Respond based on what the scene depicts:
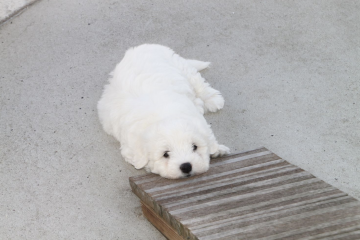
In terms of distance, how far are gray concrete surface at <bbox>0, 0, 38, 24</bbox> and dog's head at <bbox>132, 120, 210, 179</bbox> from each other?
292 cm

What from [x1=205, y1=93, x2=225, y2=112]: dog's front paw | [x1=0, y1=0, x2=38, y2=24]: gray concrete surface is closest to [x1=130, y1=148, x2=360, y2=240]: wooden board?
[x1=205, y1=93, x2=225, y2=112]: dog's front paw

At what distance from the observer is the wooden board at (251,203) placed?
211 centimetres

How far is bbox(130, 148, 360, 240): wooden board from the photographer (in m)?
2.11

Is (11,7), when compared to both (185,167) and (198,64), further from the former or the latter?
(185,167)

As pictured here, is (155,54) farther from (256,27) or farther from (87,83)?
Answer: (256,27)

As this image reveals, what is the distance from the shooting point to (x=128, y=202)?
2.91 meters

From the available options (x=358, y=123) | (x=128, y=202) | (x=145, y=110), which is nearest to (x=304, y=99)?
(x=358, y=123)

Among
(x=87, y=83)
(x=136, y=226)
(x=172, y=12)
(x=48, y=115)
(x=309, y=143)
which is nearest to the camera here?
(x=136, y=226)

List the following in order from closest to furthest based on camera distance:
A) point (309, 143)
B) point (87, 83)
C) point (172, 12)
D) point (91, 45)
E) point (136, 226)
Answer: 1. point (136, 226)
2. point (309, 143)
3. point (87, 83)
4. point (91, 45)
5. point (172, 12)

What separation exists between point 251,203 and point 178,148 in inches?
21.3

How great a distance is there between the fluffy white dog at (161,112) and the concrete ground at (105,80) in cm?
23

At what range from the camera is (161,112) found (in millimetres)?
2758

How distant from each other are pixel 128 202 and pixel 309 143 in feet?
4.72

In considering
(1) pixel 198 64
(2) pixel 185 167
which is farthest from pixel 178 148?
(1) pixel 198 64
